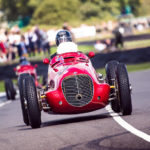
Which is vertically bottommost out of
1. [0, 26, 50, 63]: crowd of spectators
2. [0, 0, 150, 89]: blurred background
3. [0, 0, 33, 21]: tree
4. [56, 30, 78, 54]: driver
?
[56, 30, 78, 54]: driver

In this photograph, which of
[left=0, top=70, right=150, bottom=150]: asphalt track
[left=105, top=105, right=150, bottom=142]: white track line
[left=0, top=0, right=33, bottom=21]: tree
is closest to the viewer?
[left=0, top=70, right=150, bottom=150]: asphalt track

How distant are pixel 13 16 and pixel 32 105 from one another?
112285mm

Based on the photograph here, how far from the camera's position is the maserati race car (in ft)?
39.2

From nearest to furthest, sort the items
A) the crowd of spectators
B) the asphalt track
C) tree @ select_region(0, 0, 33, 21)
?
the asphalt track < the crowd of spectators < tree @ select_region(0, 0, 33, 21)

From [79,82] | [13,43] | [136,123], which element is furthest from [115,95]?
[13,43]

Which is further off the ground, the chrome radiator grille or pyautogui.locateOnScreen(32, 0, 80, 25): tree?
pyautogui.locateOnScreen(32, 0, 80, 25): tree

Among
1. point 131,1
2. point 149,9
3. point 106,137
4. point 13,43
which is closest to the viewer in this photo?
point 106,137

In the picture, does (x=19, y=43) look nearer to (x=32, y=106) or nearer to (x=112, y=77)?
(x=112, y=77)

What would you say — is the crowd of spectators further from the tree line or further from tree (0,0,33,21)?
tree (0,0,33,21)

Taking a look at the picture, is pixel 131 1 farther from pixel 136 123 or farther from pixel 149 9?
pixel 136 123

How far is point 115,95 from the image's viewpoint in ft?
41.0

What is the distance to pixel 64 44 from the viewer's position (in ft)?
45.2

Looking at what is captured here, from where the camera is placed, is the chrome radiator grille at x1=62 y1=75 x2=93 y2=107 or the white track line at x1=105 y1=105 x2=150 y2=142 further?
the chrome radiator grille at x1=62 y1=75 x2=93 y2=107

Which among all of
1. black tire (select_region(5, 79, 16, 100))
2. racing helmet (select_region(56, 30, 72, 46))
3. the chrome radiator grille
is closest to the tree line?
black tire (select_region(5, 79, 16, 100))
